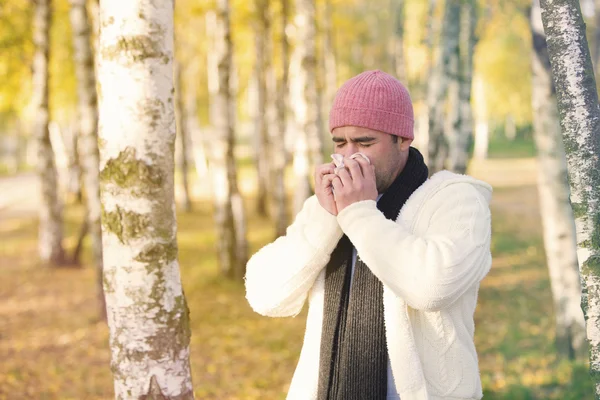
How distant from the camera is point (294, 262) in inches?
96.4

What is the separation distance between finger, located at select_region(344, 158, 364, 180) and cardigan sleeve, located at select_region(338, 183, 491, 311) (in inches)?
4.1

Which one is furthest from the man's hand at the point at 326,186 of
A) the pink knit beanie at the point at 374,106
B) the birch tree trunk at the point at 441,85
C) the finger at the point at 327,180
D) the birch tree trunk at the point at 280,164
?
the birch tree trunk at the point at 280,164

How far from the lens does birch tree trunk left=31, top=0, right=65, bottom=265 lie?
13.3 metres

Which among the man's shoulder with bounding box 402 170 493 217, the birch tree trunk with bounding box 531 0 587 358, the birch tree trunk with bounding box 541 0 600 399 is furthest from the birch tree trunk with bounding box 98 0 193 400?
the birch tree trunk with bounding box 531 0 587 358

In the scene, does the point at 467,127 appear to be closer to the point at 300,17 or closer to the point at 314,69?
the point at 314,69

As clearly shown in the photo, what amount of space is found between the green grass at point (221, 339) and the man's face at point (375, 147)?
411 cm

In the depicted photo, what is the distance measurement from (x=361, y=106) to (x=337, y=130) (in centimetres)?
15

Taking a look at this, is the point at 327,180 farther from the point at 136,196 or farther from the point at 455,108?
the point at 455,108

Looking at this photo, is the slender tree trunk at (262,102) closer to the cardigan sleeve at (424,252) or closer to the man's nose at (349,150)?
the man's nose at (349,150)

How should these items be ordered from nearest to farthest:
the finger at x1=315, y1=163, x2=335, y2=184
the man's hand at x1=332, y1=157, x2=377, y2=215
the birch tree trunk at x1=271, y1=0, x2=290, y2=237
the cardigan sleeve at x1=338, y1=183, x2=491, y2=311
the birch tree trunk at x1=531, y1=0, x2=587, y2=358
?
the cardigan sleeve at x1=338, y1=183, x2=491, y2=311 → the man's hand at x1=332, y1=157, x2=377, y2=215 → the finger at x1=315, y1=163, x2=335, y2=184 → the birch tree trunk at x1=531, y1=0, x2=587, y2=358 → the birch tree trunk at x1=271, y1=0, x2=290, y2=237

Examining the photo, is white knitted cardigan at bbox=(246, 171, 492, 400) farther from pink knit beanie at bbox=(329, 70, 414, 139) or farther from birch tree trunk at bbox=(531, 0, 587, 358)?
birch tree trunk at bbox=(531, 0, 587, 358)

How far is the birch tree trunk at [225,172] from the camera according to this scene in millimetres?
11164

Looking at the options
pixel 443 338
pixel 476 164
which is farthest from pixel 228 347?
pixel 476 164

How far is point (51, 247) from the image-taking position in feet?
45.0
